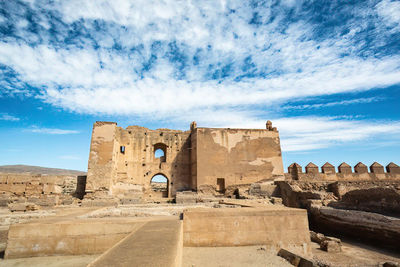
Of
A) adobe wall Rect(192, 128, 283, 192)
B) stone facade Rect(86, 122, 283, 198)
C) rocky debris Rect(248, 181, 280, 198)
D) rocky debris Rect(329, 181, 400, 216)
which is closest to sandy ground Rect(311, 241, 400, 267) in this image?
rocky debris Rect(329, 181, 400, 216)

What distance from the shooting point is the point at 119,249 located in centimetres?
224

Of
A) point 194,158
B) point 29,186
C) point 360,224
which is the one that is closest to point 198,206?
point 360,224

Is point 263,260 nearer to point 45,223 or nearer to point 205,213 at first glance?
point 205,213

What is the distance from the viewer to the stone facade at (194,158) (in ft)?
53.6

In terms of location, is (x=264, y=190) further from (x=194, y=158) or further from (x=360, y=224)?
(x=360, y=224)

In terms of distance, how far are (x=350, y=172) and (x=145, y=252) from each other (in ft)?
65.1

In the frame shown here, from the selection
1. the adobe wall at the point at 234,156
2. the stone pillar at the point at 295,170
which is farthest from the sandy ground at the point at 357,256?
the stone pillar at the point at 295,170

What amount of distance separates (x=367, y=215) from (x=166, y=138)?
13857 millimetres

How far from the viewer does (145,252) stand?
2100 millimetres

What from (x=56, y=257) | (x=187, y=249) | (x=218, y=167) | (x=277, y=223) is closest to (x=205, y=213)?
(x=187, y=249)

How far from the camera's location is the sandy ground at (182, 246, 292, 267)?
3.64 metres

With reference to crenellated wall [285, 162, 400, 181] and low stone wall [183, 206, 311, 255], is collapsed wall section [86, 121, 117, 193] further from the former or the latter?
crenellated wall [285, 162, 400, 181]

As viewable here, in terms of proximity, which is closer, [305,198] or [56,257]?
[56,257]

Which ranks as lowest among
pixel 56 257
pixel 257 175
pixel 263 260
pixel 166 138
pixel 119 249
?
pixel 263 260
